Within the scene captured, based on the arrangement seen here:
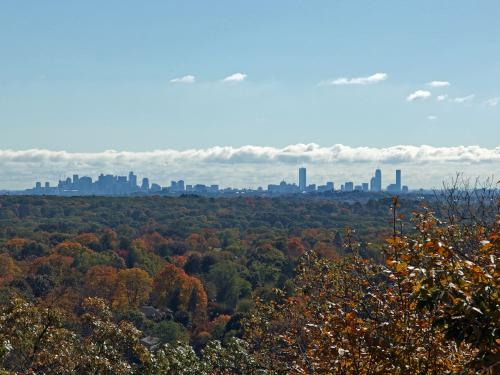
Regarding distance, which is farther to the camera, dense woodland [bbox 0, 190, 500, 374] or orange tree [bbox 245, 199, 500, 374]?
dense woodland [bbox 0, 190, 500, 374]

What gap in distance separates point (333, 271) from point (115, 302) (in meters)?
71.7

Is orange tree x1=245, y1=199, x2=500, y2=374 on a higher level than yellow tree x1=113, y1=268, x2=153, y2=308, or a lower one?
higher

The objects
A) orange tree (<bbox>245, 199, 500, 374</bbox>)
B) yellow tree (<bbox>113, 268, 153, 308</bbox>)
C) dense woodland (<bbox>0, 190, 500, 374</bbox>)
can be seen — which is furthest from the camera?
yellow tree (<bbox>113, 268, 153, 308</bbox>)

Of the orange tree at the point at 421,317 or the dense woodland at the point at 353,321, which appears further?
the dense woodland at the point at 353,321

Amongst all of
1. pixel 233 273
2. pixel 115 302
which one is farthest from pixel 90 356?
pixel 233 273

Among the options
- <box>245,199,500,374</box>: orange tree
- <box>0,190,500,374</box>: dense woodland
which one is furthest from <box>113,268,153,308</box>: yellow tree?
<box>245,199,500,374</box>: orange tree

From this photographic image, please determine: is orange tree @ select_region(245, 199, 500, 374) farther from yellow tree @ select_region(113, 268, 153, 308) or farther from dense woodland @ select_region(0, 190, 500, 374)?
yellow tree @ select_region(113, 268, 153, 308)

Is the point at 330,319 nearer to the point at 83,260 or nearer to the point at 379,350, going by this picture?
the point at 379,350

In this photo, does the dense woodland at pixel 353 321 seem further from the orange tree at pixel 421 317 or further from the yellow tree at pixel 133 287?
the yellow tree at pixel 133 287

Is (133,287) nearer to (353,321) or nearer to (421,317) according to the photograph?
(421,317)

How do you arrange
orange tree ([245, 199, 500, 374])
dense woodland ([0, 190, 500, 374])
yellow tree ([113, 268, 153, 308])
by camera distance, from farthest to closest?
yellow tree ([113, 268, 153, 308]), dense woodland ([0, 190, 500, 374]), orange tree ([245, 199, 500, 374])

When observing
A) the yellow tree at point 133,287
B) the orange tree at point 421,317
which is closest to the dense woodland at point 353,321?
the orange tree at point 421,317

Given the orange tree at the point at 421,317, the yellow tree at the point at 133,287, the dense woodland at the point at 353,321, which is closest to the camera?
the orange tree at the point at 421,317

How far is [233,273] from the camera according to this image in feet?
329
